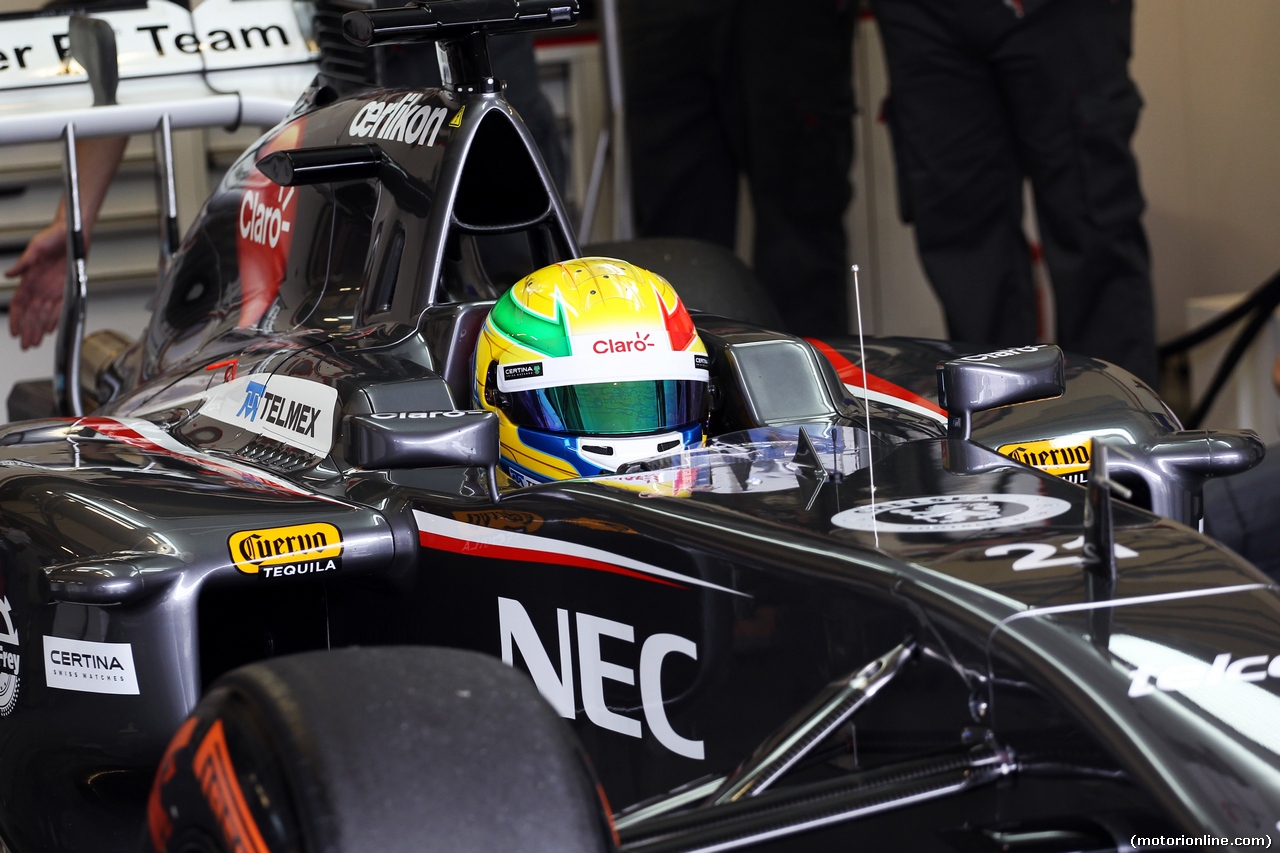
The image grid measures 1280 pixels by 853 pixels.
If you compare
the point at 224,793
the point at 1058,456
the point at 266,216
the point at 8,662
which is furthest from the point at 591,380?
the point at 266,216

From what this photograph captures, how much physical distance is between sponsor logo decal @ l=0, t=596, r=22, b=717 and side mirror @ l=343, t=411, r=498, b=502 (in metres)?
0.53

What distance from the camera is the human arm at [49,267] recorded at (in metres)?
3.67

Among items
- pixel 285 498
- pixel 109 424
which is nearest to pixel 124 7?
pixel 109 424

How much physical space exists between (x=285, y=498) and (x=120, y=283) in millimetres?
4011

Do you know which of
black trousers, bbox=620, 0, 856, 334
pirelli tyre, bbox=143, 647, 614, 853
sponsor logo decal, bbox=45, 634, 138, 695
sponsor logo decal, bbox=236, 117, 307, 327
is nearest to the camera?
pirelli tyre, bbox=143, 647, 614, 853

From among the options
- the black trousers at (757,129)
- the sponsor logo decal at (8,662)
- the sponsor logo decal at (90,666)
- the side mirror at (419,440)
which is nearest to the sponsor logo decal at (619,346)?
the side mirror at (419,440)

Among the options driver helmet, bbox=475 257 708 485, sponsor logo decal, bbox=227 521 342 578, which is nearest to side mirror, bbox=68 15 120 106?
driver helmet, bbox=475 257 708 485

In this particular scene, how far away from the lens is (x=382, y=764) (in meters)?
1.08

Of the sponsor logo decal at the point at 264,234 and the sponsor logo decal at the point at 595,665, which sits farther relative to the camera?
the sponsor logo decal at the point at 264,234

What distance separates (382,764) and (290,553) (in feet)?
2.34

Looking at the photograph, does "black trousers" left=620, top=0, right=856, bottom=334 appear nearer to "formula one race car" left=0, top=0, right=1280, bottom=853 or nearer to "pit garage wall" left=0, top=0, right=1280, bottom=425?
"pit garage wall" left=0, top=0, right=1280, bottom=425

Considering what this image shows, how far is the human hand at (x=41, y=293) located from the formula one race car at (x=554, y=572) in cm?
98

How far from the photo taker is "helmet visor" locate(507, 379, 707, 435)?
1.97m

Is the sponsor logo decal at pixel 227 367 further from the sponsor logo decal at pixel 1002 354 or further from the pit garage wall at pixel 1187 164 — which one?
the pit garage wall at pixel 1187 164
